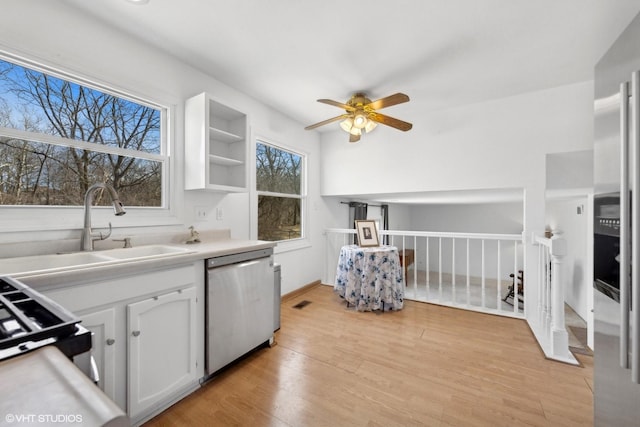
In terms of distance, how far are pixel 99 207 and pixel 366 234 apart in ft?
8.28

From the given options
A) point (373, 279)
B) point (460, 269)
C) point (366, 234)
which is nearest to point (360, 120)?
point (366, 234)

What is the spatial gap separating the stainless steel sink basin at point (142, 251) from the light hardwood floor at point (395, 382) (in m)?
0.90

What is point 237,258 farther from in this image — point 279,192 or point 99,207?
point 279,192

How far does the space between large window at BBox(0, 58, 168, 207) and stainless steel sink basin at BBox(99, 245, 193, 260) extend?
1.39 ft

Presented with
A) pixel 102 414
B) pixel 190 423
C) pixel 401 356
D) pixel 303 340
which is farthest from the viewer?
pixel 303 340

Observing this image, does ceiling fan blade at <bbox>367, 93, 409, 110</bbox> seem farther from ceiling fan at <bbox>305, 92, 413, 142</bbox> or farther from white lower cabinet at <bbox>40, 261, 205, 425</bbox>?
white lower cabinet at <bbox>40, 261, 205, 425</bbox>

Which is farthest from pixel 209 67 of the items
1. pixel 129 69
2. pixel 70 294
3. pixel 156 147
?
pixel 70 294

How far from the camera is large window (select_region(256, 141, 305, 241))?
3.23 metres

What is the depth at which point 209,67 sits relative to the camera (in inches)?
93.6

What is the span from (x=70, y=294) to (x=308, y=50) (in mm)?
2145

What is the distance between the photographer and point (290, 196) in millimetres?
3602

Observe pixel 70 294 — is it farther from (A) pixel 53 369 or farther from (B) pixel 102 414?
(B) pixel 102 414

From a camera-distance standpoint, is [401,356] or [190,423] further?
[401,356]

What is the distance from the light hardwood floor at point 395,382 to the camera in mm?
1482
